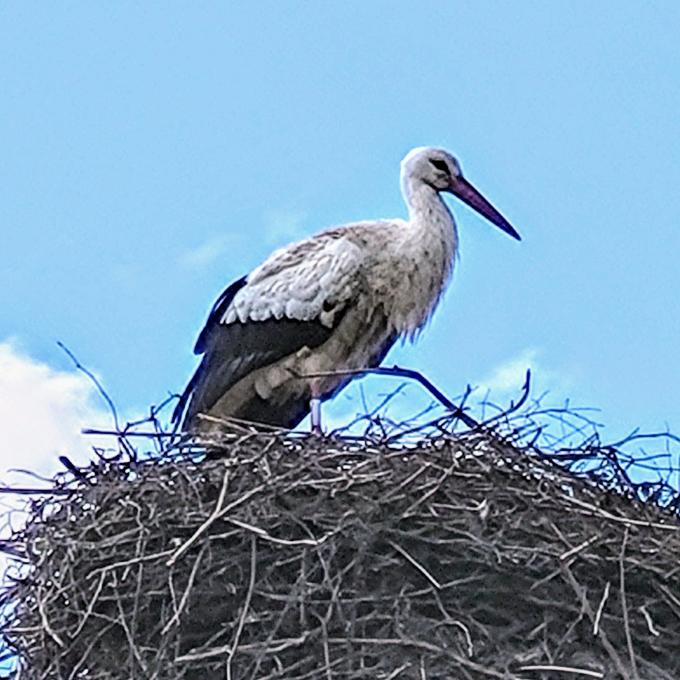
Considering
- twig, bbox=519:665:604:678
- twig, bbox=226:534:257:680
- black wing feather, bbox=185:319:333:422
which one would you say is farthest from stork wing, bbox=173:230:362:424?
twig, bbox=519:665:604:678

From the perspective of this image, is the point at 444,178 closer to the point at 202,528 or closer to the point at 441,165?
the point at 441,165

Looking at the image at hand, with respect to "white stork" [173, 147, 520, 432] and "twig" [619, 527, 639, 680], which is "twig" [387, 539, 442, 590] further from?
"white stork" [173, 147, 520, 432]

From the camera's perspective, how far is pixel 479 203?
6176 millimetres

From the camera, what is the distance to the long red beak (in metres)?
6.17

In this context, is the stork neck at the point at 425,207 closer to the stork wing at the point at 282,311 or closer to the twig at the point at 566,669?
the stork wing at the point at 282,311

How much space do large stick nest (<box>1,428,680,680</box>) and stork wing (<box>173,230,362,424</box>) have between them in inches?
51.3

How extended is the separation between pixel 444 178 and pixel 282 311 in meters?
0.64

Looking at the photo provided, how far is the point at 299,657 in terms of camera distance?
420 cm

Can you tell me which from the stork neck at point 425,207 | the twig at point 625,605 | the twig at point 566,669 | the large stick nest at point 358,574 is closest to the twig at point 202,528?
the large stick nest at point 358,574

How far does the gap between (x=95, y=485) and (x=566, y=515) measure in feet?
3.06

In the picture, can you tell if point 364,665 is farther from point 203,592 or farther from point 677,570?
point 677,570

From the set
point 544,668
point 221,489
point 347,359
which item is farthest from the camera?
point 347,359

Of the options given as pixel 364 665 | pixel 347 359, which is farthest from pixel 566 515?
pixel 347 359

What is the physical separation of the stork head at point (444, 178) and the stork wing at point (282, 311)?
324 millimetres
